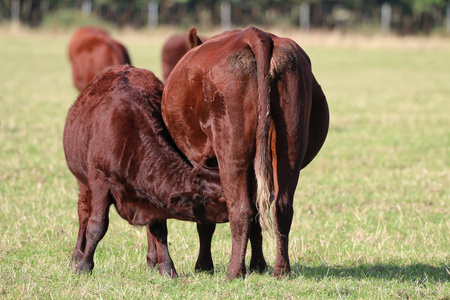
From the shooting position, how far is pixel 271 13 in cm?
4734

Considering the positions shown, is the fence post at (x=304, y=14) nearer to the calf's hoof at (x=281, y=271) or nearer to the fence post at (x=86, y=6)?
the fence post at (x=86, y=6)

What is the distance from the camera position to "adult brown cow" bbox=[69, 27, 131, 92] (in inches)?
488

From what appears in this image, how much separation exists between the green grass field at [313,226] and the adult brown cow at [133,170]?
1.20 feet

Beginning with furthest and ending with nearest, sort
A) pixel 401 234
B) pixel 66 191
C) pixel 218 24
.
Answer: pixel 218 24
pixel 66 191
pixel 401 234

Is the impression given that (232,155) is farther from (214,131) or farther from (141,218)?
(141,218)

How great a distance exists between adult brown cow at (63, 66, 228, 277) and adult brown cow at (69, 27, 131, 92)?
288 inches

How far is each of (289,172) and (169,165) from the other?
0.78 meters

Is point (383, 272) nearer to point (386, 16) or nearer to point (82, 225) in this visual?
point (82, 225)

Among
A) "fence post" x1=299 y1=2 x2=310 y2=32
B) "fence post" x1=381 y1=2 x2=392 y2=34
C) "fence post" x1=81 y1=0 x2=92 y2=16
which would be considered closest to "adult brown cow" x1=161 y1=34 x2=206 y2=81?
"fence post" x1=299 y1=2 x2=310 y2=32

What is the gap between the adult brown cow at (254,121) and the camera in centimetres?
415

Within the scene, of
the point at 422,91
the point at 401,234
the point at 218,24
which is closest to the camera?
the point at 401,234

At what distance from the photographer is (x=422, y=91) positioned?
19766mm

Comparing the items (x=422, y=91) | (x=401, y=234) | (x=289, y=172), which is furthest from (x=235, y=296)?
(x=422, y=91)

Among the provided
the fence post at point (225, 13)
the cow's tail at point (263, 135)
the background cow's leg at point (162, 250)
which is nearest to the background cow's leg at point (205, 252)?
the background cow's leg at point (162, 250)
